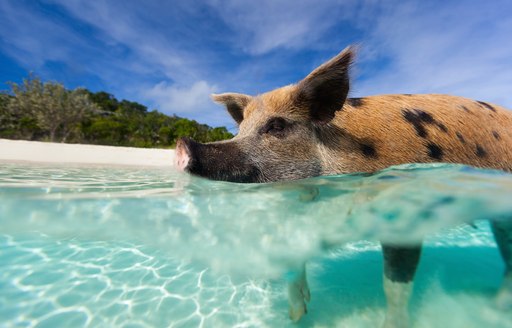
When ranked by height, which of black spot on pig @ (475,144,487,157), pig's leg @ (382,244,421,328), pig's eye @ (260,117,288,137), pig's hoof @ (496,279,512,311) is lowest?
pig's hoof @ (496,279,512,311)

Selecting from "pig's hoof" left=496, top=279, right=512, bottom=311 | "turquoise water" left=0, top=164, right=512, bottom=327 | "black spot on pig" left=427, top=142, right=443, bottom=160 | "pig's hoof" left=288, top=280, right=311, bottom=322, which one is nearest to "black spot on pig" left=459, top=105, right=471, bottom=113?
"black spot on pig" left=427, top=142, right=443, bottom=160

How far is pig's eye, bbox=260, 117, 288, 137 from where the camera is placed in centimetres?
334

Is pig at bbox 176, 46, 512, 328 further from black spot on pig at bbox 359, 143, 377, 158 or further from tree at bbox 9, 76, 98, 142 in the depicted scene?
tree at bbox 9, 76, 98, 142

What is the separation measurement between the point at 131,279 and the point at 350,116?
10.4 feet

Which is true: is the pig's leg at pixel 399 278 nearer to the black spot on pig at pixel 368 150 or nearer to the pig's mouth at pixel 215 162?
the black spot on pig at pixel 368 150

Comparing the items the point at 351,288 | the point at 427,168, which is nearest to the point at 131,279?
the point at 351,288

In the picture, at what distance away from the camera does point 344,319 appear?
2619 millimetres

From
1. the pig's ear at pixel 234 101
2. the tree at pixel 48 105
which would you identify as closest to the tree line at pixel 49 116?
the tree at pixel 48 105

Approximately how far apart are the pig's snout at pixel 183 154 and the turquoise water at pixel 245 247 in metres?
0.41

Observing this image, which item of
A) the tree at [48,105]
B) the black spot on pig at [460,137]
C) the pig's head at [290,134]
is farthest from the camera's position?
the tree at [48,105]

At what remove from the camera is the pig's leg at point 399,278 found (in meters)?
2.12

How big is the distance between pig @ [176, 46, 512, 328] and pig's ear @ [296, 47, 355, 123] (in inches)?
0.4

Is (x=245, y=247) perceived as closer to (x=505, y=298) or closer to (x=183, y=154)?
(x=183, y=154)

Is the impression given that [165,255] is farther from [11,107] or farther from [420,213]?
[11,107]
